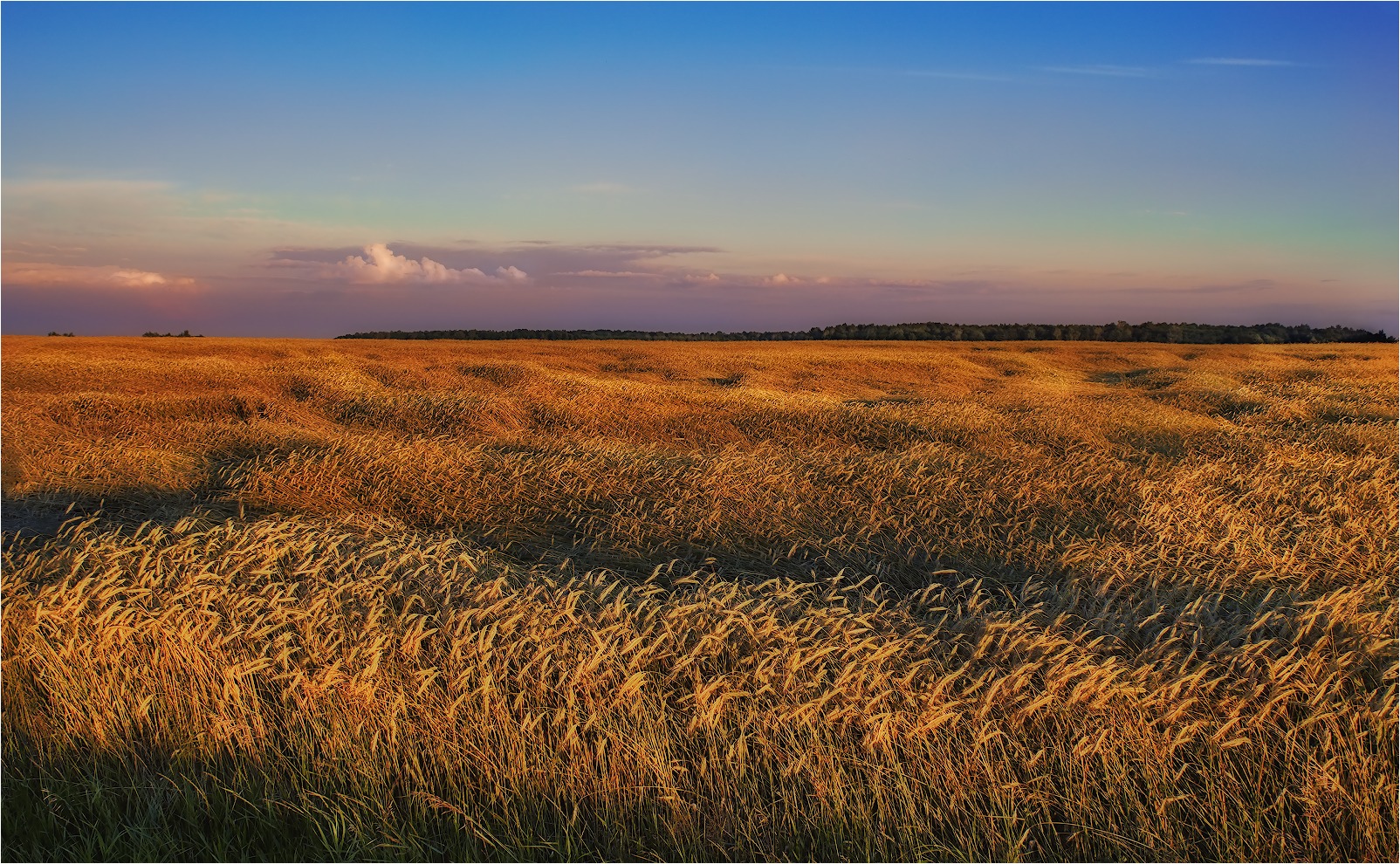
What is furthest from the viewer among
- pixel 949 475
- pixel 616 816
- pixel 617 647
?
pixel 949 475

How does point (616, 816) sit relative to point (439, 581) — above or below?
below

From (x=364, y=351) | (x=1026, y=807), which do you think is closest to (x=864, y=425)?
(x=1026, y=807)

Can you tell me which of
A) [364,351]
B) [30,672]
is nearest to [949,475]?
[30,672]

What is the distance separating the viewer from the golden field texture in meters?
3.46

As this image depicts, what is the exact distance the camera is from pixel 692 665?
4.30 m

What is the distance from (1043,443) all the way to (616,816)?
36.3ft

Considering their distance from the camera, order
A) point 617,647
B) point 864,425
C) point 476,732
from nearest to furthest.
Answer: point 476,732, point 617,647, point 864,425

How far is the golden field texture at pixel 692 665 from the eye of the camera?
11.4 ft

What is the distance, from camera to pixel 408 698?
Answer: 4059 millimetres

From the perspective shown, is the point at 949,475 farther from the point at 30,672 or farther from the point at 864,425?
the point at 30,672

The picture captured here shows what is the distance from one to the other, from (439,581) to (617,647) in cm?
170

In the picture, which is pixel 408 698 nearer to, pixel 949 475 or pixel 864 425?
pixel 949 475

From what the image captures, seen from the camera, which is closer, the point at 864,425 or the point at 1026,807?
the point at 1026,807

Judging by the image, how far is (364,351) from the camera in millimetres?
41844
